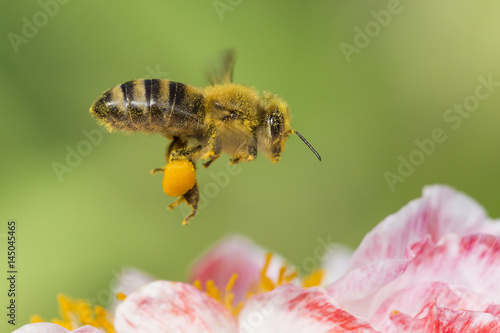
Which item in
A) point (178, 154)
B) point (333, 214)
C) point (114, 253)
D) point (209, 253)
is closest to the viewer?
point (178, 154)

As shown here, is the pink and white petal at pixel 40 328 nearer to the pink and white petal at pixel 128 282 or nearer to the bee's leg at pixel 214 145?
the bee's leg at pixel 214 145

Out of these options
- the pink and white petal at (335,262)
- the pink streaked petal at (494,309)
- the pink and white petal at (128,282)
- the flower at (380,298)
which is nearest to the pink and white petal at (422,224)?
the flower at (380,298)

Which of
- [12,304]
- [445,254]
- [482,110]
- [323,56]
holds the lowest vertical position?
[12,304]

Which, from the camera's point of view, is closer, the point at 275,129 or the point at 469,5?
the point at 275,129

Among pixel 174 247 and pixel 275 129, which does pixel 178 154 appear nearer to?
pixel 275 129

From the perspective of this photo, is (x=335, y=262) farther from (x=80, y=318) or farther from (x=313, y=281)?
(x=80, y=318)

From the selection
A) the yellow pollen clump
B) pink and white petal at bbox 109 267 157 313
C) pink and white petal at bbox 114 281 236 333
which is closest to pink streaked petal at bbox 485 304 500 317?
pink and white petal at bbox 114 281 236 333

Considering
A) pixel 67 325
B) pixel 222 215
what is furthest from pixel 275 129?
pixel 222 215
